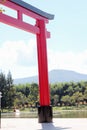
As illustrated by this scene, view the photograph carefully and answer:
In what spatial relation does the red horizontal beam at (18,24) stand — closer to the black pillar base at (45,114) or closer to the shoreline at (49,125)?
the black pillar base at (45,114)

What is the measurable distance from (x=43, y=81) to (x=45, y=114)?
89cm

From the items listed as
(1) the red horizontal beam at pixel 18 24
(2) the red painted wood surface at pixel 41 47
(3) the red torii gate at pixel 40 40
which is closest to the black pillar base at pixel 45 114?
(3) the red torii gate at pixel 40 40

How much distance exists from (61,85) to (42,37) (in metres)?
33.5

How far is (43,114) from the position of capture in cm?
951

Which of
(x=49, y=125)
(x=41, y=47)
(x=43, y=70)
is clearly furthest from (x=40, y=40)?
(x=49, y=125)

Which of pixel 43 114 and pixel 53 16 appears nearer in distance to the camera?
pixel 43 114

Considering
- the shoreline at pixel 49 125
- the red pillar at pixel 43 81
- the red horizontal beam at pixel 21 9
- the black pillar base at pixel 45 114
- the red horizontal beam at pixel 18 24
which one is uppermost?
the red horizontal beam at pixel 21 9

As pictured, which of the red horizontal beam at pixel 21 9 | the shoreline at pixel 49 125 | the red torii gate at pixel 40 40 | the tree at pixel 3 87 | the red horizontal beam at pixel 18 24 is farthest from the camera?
the tree at pixel 3 87

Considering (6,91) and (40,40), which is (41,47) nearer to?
(40,40)

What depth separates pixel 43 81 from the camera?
31.8 ft

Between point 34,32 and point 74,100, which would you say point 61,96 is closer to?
point 74,100

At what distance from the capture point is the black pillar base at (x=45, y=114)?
31.0ft

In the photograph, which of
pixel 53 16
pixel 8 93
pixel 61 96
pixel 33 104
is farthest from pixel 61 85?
pixel 53 16

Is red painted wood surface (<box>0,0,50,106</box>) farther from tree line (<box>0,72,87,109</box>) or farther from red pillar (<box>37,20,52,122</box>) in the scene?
tree line (<box>0,72,87,109</box>)
